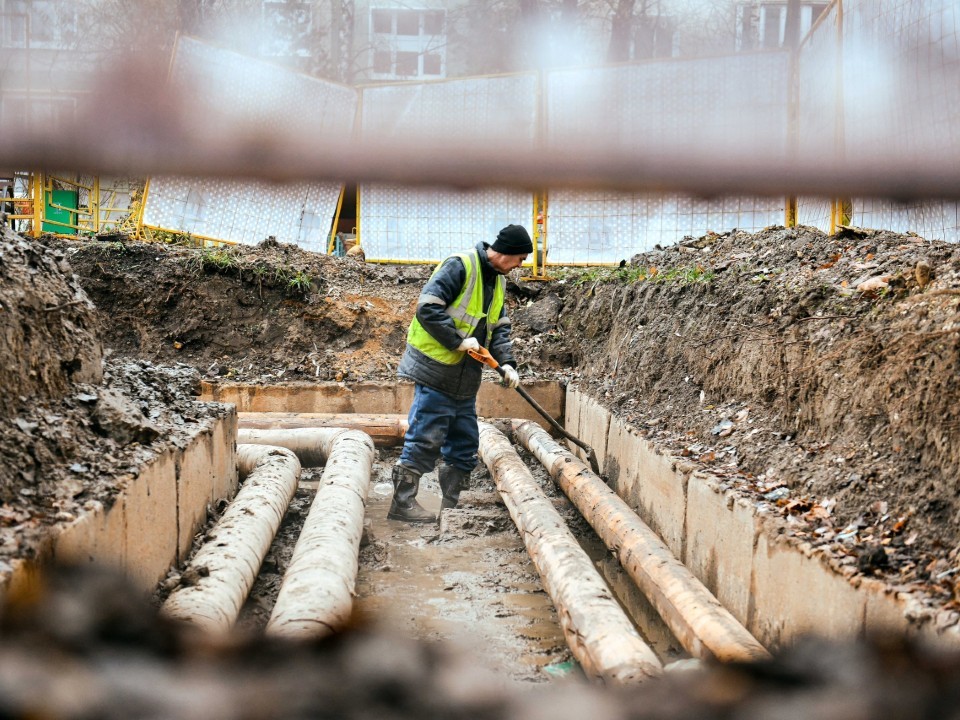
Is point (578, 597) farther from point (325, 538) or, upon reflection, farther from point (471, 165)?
point (471, 165)

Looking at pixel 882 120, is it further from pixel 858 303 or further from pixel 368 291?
pixel 368 291

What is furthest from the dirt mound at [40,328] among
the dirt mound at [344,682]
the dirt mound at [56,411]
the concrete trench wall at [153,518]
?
the dirt mound at [344,682]

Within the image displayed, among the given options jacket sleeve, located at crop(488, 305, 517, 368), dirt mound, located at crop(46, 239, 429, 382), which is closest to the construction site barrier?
jacket sleeve, located at crop(488, 305, 517, 368)

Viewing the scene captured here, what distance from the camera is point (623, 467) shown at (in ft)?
20.5

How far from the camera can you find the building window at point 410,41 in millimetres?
994

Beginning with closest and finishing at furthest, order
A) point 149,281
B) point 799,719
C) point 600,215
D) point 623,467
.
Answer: point 799,719
point 623,467
point 149,281
point 600,215

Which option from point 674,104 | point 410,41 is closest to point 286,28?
point 410,41

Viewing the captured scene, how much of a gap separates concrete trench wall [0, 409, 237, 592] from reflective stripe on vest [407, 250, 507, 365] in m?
1.37

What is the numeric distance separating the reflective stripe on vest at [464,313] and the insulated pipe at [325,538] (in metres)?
0.93

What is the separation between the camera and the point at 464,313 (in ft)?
18.8

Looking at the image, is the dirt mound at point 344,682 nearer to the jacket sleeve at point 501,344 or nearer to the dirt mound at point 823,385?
the dirt mound at point 823,385

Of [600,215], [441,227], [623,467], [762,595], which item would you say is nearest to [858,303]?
[762,595]

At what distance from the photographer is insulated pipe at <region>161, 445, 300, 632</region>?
3268 mm

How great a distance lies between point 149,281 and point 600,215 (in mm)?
5943
